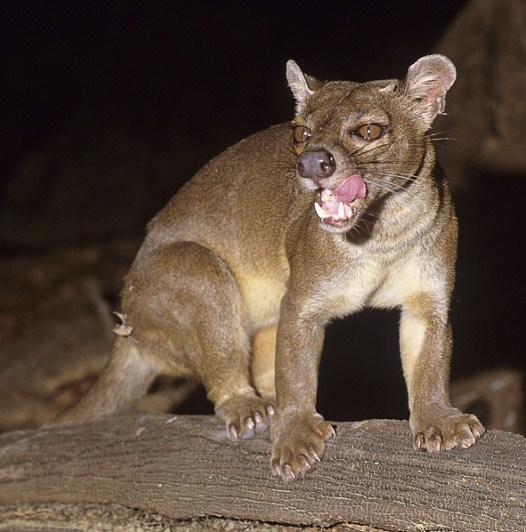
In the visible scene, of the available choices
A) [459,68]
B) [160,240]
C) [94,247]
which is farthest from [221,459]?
[94,247]

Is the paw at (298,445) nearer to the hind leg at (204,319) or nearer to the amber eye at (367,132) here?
the hind leg at (204,319)

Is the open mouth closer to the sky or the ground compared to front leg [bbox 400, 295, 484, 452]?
closer to the sky

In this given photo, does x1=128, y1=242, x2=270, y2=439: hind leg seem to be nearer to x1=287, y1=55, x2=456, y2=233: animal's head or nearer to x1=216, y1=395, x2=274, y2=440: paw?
x1=216, y1=395, x2=274, y2=440: paw

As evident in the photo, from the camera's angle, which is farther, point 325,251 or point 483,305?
point 483,305

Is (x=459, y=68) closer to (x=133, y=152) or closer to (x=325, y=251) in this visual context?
(x=325, y=251)

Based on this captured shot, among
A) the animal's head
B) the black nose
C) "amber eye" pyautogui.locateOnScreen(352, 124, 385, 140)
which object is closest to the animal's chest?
the animal's head

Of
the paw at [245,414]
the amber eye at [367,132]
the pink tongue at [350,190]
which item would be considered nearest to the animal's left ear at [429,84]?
the amber eye at [367,132]
